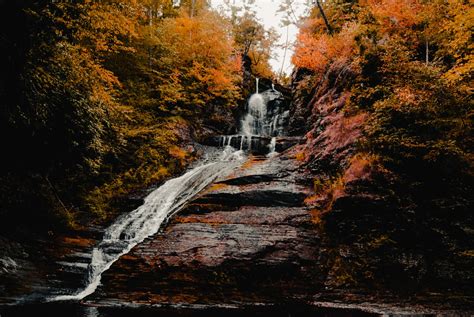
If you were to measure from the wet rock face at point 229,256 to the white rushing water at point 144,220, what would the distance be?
2.46 feet

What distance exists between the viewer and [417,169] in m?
8.13

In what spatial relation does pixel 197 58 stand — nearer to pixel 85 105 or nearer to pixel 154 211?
pixel 85 105

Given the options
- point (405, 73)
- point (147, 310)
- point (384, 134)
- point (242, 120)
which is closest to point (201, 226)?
point (147, 310)

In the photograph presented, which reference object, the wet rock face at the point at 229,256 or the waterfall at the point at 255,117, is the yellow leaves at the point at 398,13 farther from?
the waterfall at the point at 255,117

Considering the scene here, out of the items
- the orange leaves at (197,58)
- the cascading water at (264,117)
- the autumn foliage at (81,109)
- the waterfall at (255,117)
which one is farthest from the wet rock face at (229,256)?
the waterfall at (255,117)

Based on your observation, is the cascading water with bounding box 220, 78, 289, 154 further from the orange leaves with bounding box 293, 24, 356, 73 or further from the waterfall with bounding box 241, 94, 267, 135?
the orange leaves with bounding box 293, 24, 356, 73

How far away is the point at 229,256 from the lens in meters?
7.35

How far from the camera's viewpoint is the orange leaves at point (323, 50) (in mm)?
13262

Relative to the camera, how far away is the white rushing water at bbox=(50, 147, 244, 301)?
786 centimetres

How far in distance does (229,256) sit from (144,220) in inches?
163

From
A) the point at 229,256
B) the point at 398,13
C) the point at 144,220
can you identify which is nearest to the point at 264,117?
the point at 398,13

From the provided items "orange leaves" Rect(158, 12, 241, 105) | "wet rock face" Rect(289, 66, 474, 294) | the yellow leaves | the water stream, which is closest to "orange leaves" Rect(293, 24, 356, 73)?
the yellow leaves

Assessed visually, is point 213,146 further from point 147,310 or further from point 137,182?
point 147,310

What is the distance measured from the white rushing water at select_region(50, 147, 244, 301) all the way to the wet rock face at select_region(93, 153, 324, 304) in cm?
75
